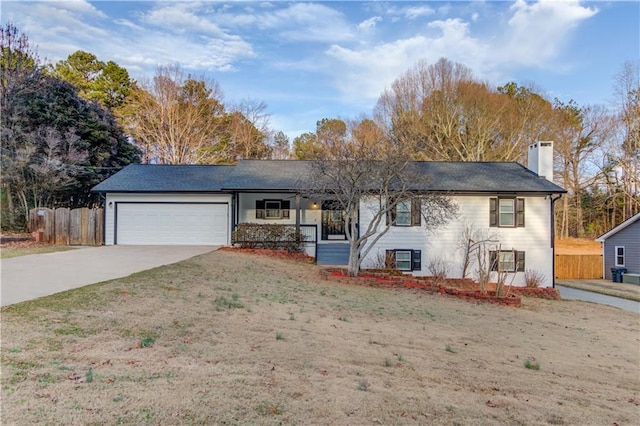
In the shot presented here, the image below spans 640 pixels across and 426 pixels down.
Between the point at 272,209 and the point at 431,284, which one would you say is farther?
the point at 272,209

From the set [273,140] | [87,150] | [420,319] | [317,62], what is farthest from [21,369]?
[273,140]

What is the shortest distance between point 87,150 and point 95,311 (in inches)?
841

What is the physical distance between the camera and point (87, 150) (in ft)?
75.0

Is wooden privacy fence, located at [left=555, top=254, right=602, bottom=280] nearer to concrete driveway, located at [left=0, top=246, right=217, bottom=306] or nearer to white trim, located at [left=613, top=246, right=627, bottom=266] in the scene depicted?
white trim, located at [left=613, top=246, right=627, bottom=266]

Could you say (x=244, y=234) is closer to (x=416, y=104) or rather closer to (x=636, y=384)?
(x=636, y=384)

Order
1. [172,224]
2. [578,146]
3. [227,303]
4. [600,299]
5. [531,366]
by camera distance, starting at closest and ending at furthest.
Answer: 1. [531,366]
2. [227,303]
3. [600,299]
4. [172,224]
5. [578,146]

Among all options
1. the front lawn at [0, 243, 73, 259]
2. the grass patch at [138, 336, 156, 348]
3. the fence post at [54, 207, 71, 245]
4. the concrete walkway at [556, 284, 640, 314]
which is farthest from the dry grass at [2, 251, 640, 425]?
the fence post at [54, 207, 71, 245]

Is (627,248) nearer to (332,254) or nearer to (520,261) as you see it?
(520,261)

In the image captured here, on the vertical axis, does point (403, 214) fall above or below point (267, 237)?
above

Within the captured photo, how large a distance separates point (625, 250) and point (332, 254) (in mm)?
16631

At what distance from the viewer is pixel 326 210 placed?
58.8 feet

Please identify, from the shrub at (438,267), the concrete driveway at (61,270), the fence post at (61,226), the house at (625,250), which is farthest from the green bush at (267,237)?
the house at (625,250)

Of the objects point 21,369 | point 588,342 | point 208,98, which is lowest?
point 588,342

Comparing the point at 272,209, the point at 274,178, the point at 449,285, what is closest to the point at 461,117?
the point at 274,178
